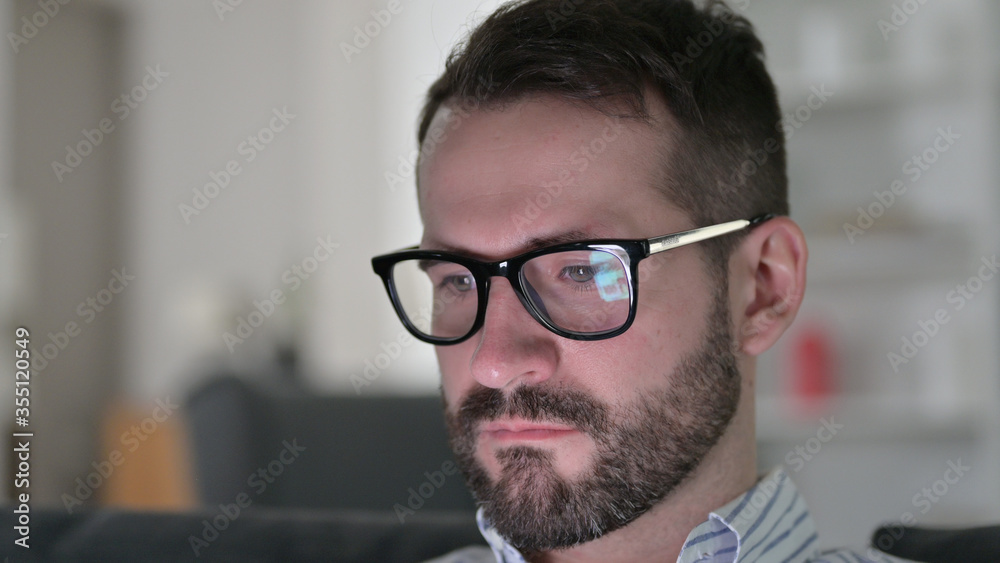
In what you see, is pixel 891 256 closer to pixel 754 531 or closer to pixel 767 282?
pixel 767 282

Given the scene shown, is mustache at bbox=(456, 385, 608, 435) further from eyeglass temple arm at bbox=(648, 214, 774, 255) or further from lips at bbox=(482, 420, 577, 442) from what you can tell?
eyeglass temple arm at bbox=(648, 214, 774, 255)

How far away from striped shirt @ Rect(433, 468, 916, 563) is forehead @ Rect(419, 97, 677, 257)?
34 centimetres

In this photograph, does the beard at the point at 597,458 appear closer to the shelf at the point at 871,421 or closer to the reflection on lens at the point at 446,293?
the reflection on lens at the point at 446,293

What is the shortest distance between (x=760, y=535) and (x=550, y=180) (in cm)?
48

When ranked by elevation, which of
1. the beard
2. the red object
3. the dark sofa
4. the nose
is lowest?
the red object

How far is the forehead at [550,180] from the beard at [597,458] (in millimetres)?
176

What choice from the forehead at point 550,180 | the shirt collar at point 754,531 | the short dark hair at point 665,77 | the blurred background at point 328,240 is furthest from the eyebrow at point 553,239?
the blurred background at point 328,240

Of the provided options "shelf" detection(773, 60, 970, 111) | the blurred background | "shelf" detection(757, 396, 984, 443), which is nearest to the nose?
the blurred background

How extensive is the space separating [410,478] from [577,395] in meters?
1.34

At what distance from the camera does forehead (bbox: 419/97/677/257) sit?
943 mm

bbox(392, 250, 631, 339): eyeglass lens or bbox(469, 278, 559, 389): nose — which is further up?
bbox(392, 250, 631, 339): eyeglass lens

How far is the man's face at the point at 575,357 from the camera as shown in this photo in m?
0.91

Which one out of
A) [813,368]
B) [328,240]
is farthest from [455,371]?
[328,240]

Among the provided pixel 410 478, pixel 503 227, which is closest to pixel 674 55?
pixel 503 227
